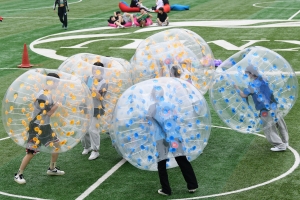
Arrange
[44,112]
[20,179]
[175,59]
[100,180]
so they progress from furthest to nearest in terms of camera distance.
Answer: [175,59], [100,180], [20,179], [44,112]

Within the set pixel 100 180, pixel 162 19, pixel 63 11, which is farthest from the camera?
pixel 162 19

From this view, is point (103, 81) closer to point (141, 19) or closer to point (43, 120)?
point (43, 120)

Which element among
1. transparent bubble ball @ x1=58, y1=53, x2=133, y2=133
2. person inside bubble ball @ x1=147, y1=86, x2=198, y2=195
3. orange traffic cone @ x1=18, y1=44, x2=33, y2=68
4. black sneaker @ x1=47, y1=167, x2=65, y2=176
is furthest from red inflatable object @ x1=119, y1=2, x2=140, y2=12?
person inside bubble ball @ x1=147, y1=86, x2=198, y2=195

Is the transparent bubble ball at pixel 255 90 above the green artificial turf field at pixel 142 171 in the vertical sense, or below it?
above

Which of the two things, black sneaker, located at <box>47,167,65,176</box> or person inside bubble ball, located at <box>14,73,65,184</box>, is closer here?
person inside bubble ball, located at <box>14,73,65,184</box>

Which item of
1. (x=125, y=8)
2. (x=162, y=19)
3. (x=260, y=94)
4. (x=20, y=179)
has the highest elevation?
(x=260, y=94)

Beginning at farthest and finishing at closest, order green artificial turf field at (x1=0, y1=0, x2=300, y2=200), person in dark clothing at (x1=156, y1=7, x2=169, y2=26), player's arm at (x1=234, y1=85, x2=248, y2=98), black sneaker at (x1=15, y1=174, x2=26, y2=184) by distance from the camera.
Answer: person in dark clothing at (x1=156, y1=7, x2=169, y2=26)
player's arm at (x1=234, y1=85, x2=248, y2=98)
black sneaker at (x1=15, y1=174, x2=26, y2=184)
green artificial turf field at (x1=0, y1=0, x2=300, y2=200)

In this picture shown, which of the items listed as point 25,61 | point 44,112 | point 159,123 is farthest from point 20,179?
point 25,61

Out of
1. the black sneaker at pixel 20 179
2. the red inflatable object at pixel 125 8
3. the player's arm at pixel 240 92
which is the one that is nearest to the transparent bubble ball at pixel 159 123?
the player's arm at pixel 240 92

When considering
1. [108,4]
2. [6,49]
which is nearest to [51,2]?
[108,4]

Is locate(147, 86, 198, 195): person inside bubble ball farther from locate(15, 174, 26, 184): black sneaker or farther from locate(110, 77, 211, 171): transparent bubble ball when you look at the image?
locate(15, 174, 26, 184): black sneaker

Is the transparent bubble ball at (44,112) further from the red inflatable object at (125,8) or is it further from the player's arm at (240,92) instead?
the red inflatable object at (125,8)

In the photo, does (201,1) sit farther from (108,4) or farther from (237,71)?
(237,71)

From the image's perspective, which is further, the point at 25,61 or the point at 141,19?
the point at 141,19
